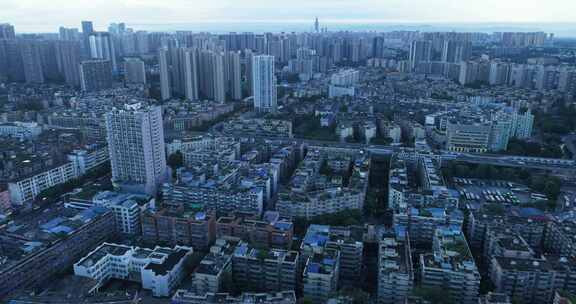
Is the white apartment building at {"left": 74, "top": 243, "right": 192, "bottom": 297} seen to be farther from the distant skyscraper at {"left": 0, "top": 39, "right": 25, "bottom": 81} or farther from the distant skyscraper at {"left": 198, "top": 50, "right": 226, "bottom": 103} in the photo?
the distant skyscraper at {"left": 0, "top": 39, "right": 25, "bottom": 81}

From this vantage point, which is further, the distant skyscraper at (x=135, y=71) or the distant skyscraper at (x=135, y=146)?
the distant skyscraper at (x=135, y=71)

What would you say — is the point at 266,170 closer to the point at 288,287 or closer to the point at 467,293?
the point at 288,287

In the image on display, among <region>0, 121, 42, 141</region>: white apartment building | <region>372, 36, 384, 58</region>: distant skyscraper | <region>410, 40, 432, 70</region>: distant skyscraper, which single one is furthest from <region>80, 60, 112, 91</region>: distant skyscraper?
<region>372, 36, 384, 58</region>: distant skyscraper

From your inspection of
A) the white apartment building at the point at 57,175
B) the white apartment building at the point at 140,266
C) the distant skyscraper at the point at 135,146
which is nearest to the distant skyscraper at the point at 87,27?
the white apartment building at the point at 57,175

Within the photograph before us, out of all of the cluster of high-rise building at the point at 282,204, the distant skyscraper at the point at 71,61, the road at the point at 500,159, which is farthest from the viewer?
the distant skyscraper at the point at 71,61

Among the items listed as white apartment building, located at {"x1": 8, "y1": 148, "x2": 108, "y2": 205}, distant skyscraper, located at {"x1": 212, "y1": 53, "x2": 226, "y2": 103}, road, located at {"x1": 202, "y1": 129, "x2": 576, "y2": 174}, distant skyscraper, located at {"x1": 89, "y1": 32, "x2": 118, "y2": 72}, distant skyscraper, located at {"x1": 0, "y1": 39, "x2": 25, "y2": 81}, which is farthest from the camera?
distant skyscraper, located at {"x1": 89, "y1": 32, "x2": 118, "y2": 72}

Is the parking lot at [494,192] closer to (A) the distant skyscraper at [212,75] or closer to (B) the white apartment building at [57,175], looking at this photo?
(B) the white apartment building at [57,175]
